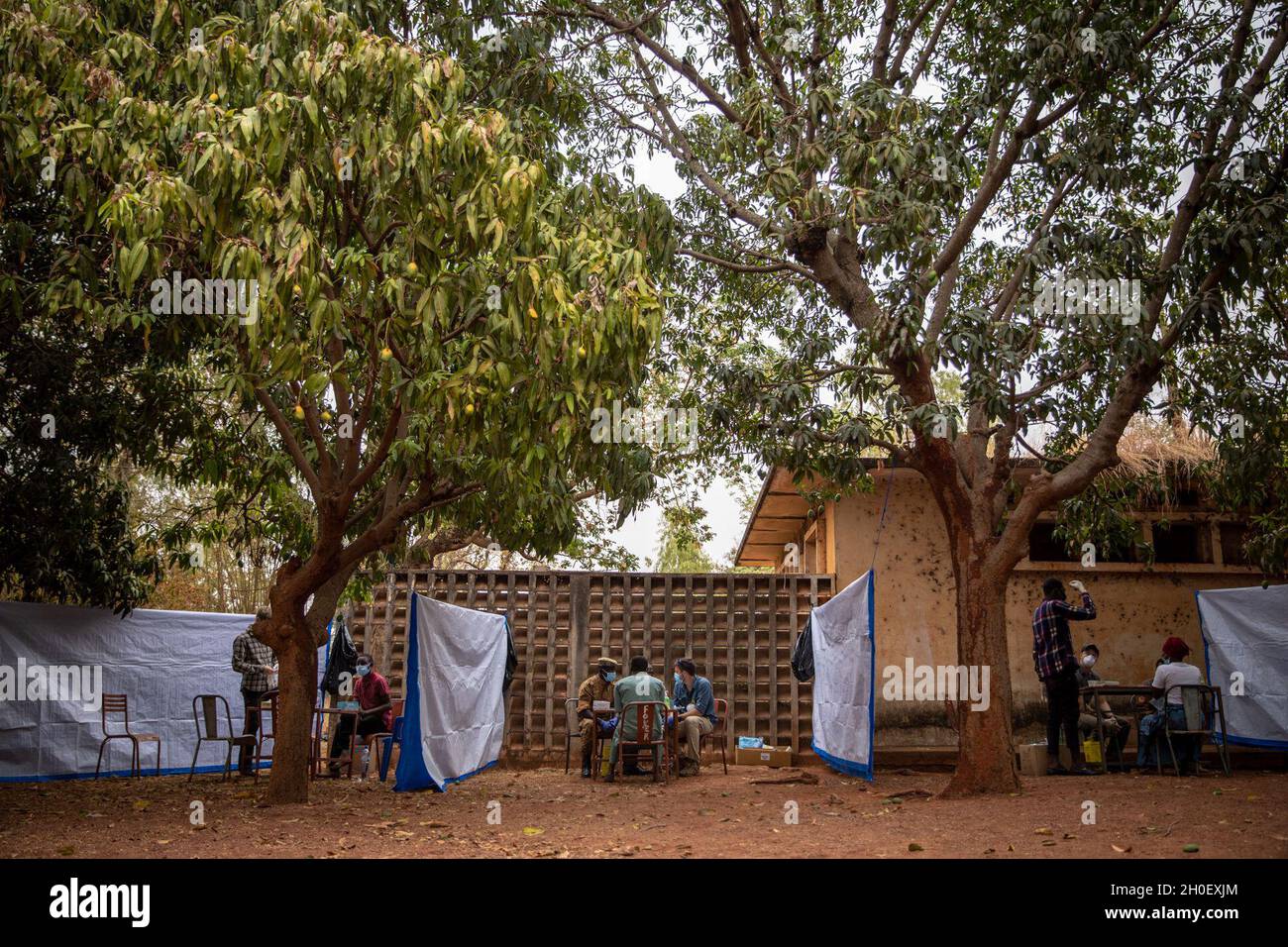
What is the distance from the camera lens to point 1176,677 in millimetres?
10586

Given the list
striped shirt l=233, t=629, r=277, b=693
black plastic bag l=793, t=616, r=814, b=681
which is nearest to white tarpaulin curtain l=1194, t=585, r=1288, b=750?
black plastic bag l=793, t=616, r=814, b=681

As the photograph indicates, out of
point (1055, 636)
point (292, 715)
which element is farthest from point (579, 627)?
point (1055, 636)

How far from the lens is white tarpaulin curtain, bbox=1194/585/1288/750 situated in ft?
35.7

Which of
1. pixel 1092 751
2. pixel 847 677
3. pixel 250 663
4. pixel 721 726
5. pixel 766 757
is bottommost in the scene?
pixel 766 757

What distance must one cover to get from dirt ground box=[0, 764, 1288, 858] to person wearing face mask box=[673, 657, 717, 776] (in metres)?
1.30

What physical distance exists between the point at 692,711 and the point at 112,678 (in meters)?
6.44

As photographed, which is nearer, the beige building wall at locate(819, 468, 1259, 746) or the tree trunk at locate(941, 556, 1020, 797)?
the tree trunk at locate(941, 556, 1020, 797)

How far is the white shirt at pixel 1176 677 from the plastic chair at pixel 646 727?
5.07 metres

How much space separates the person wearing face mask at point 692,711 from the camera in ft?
39.7

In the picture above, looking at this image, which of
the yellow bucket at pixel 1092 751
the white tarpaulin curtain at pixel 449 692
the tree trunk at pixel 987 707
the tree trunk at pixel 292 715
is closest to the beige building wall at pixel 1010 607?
the yellow bucket at pixel 1092 751

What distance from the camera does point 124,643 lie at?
1149cm

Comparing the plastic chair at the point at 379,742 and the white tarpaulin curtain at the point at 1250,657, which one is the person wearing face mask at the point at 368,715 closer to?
the plastic chair at the point at 379,742

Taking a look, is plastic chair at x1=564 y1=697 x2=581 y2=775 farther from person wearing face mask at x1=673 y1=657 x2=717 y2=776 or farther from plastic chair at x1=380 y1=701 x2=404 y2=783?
plastic chair at x1=380 y1=701 x2=404 y2=783

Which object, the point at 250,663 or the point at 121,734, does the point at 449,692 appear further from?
the point at 121,734
